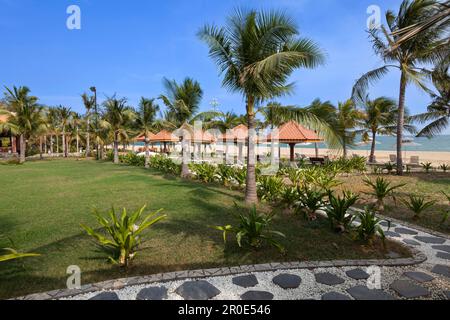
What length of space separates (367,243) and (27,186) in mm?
12199

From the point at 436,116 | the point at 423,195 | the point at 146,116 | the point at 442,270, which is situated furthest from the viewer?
the point at 146,116

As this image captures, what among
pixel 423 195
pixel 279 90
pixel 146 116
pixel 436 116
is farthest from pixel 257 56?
pixel 436 116

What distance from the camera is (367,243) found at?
4.21m

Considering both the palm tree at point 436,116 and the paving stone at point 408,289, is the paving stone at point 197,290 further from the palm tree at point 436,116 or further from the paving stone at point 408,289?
the palm tree at point 436,116

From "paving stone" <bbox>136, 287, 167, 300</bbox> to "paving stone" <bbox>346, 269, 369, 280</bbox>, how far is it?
94.2 inches

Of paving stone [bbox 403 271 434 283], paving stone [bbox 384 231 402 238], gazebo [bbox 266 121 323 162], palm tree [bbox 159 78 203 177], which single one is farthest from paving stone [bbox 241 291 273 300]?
gazebo [bbox 266 121 323 162]

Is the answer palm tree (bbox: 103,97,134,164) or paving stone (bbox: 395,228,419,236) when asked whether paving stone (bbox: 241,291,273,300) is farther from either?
palm tree (bbox: 103,97,134,164)

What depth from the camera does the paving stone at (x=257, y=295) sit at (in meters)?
2.84

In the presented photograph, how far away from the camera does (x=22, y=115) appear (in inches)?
888

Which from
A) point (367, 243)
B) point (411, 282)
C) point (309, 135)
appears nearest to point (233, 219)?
point (367, 243)

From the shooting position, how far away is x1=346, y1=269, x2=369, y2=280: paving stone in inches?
128

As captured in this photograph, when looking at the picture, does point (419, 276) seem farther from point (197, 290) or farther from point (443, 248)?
point (197, 290)

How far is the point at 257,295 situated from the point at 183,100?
1144cm
